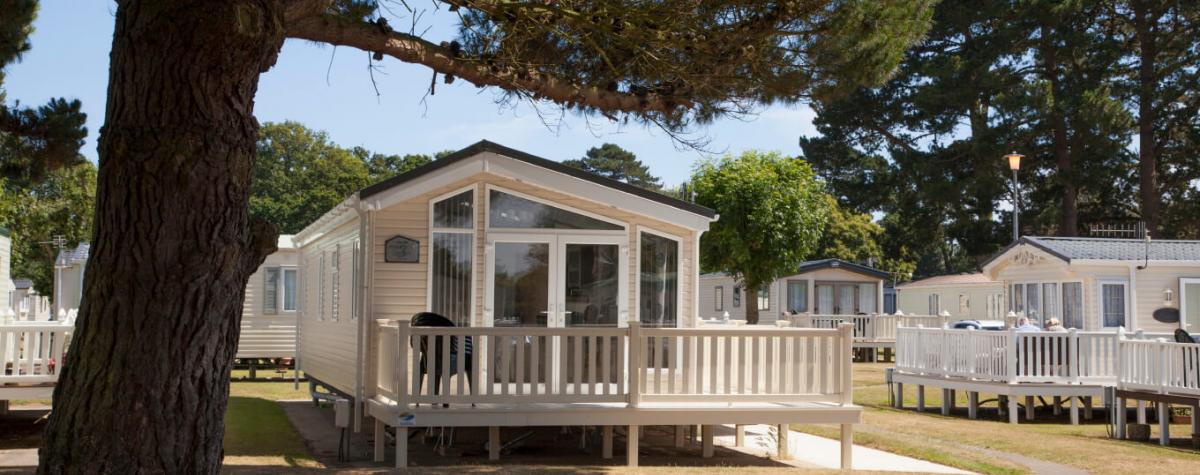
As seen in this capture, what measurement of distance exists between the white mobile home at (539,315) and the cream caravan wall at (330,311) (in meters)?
0.09

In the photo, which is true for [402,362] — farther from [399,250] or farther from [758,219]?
[758,219]

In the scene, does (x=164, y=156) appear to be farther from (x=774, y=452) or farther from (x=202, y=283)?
(x=774, y=452)

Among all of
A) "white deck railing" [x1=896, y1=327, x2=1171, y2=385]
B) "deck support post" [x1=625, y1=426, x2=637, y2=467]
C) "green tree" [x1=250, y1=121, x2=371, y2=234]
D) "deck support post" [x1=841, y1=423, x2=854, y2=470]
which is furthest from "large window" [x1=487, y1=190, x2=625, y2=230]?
"green tree" [x1=250, y1=121, x2=371, y2=234]

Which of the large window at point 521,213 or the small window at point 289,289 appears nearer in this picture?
the large window at point 521,213

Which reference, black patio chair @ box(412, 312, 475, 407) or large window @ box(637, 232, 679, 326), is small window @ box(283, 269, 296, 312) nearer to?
black patio chair @ box(412, 312, 475, 407)

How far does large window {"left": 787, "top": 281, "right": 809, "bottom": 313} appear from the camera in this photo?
1505 inches

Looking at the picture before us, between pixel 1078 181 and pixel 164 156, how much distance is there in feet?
125

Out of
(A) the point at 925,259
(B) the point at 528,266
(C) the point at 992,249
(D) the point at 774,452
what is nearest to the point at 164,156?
(B) the point at 528,266

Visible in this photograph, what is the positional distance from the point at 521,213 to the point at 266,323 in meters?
13.1

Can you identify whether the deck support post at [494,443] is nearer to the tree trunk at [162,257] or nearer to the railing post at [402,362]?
the railing post at [402,362]

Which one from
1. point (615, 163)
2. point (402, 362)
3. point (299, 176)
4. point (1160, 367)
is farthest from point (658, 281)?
point (615, 163)

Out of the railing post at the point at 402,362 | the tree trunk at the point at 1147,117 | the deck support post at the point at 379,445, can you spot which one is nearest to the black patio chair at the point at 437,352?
the railing post at the point at 402,362

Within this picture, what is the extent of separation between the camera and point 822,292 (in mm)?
38531

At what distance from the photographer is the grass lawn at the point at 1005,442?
37.3 ft
